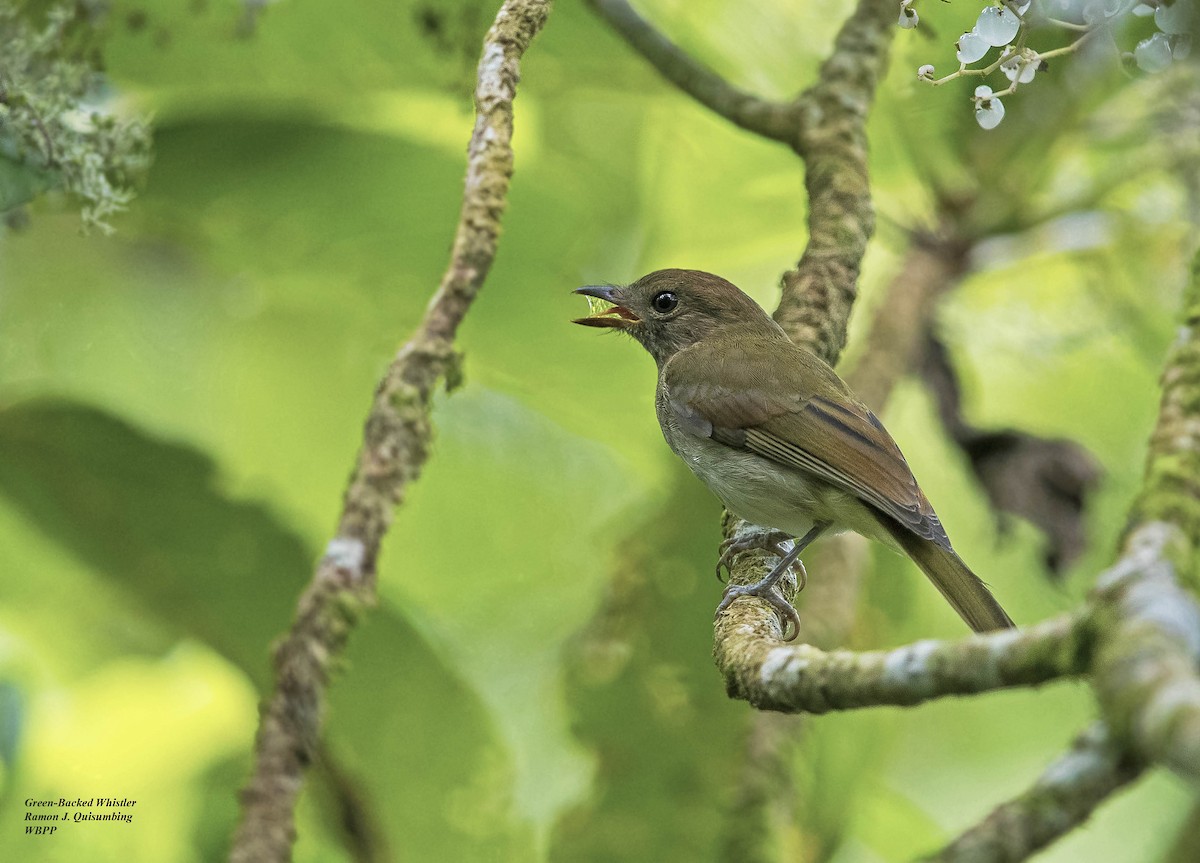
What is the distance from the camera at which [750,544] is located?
3.30 meters

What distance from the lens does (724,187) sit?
4.46 meters

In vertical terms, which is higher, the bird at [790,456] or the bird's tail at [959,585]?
the bird at [790,456]

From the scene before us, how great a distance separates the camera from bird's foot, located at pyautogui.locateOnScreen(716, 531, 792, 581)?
3.27 m

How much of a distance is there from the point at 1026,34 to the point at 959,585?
125cm

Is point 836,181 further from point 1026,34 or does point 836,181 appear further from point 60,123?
point 60,123

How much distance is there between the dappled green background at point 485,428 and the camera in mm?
3365

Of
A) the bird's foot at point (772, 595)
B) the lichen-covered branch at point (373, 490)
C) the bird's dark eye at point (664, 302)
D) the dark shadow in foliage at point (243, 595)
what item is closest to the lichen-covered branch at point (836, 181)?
the bird's dark eye at point (664, 302)

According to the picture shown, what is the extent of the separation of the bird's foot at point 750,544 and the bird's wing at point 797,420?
8.5 inches

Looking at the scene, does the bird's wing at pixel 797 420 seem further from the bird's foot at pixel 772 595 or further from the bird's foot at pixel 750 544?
the bird's foot at pixel 772 595

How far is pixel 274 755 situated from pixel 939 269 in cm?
352

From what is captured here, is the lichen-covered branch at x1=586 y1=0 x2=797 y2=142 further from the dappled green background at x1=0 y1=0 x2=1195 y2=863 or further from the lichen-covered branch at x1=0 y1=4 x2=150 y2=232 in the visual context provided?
the lichen-covered branch at x1=0 y1=4 x2=150 y2=232

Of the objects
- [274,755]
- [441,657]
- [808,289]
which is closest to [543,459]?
[441,657]

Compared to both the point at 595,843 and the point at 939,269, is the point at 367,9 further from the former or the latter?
the point at 595,843

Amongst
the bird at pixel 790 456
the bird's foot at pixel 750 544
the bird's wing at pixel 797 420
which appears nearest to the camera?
the bird at pixel 790 456
